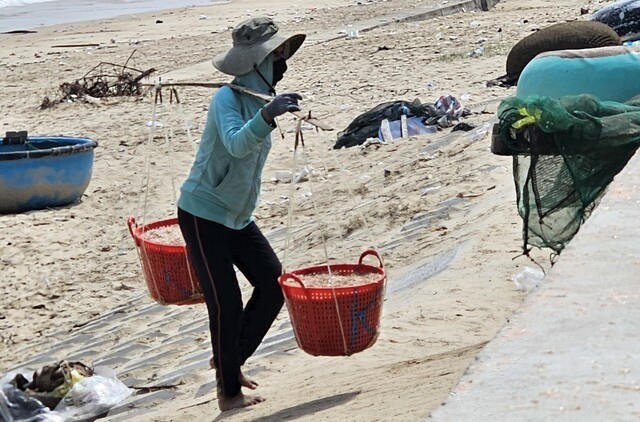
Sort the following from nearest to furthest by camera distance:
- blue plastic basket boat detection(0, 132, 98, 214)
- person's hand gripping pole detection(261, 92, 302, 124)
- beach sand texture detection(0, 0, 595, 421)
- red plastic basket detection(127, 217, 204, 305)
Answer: person's hand gripping pole detection(261, 92, 302, 124), beach sand texture detection(0, 0, 595, 421), red plastic basket detection(127, 217, 204, 305), blue plastic basket boat detection(0, 132, 98, 214)

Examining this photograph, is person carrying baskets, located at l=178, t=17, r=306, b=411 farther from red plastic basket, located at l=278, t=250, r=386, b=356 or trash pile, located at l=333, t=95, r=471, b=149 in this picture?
trash pile, located at l=333, t=95, r=471, b=149

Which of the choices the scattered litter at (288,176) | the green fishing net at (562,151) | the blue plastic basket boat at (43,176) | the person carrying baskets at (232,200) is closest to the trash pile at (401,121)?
the scattered litter at (288,176)

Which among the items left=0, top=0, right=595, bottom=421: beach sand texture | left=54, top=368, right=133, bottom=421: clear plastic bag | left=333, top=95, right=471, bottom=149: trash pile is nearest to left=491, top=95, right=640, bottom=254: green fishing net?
left=0, top=0, right=595, bottom=421: beach sand texture

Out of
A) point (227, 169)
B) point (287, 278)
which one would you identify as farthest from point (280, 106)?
point (287, 278)

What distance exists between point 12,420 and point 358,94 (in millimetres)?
9418

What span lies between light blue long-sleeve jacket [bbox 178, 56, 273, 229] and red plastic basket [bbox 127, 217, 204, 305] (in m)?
0.75

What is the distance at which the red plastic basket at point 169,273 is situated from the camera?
5820 mm

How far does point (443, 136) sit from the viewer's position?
36.8 ft

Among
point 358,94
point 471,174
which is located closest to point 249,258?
point 471,174

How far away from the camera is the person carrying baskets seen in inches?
196

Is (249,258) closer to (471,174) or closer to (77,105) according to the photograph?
(471,174)

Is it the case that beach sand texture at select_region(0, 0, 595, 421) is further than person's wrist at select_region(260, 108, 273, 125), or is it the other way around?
beach sand texture at select_region(0, 0, 595, 421)

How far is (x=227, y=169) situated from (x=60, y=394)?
7.03ft

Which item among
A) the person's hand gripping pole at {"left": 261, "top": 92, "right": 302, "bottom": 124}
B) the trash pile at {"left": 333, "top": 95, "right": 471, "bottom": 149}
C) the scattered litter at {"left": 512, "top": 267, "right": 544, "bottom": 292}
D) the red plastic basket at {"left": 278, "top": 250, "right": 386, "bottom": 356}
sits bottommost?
the trash pile at {"left": 333, "top": 95, "right": 471, "bottom": 149}
